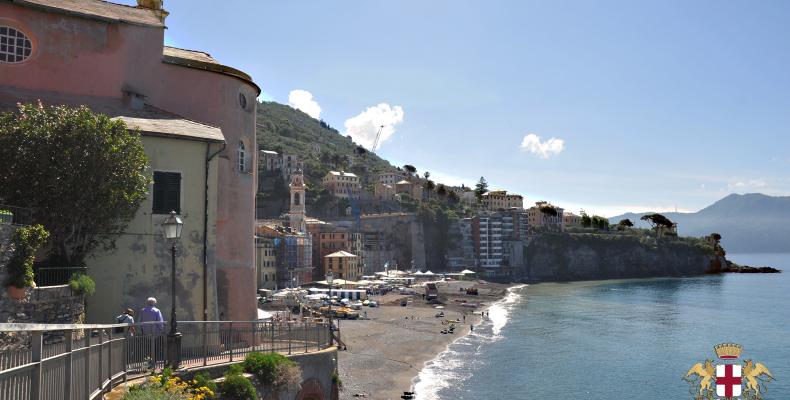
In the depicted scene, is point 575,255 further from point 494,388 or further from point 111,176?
point 111,176

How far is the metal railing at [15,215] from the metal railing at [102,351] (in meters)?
2.74

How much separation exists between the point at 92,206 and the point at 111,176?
856 millimetres

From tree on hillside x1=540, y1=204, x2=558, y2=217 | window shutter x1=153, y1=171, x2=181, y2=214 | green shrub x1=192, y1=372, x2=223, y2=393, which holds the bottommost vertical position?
green shrub x1=192, y1=372, x2=223, y2=393

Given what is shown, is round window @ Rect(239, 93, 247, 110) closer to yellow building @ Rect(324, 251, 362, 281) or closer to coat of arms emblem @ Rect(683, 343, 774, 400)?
coat of arms emblem @ Rect(683, 343, 774, 400)

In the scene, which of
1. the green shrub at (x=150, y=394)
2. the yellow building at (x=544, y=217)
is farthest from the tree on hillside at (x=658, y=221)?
the green shrub at (x=150, y=394)

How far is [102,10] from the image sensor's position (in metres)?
21.5

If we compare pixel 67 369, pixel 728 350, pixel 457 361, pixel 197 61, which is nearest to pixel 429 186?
pixel 457 361

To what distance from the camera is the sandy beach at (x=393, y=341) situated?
42781 mm

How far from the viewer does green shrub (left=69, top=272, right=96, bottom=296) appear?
49.3 ft

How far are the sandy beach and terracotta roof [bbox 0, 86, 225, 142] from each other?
74.0ft

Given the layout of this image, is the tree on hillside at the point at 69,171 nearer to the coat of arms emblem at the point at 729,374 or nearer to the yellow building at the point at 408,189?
the coat of arms emblem at the point at 729,374

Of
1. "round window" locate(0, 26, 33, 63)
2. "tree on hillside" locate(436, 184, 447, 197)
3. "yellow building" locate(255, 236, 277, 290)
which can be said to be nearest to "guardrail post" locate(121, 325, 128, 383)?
"round window" locate(0, 26, 33, 63)

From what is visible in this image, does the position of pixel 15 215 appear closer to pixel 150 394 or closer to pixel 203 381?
pixel 203 381

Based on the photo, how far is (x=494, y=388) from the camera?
42219 mm
